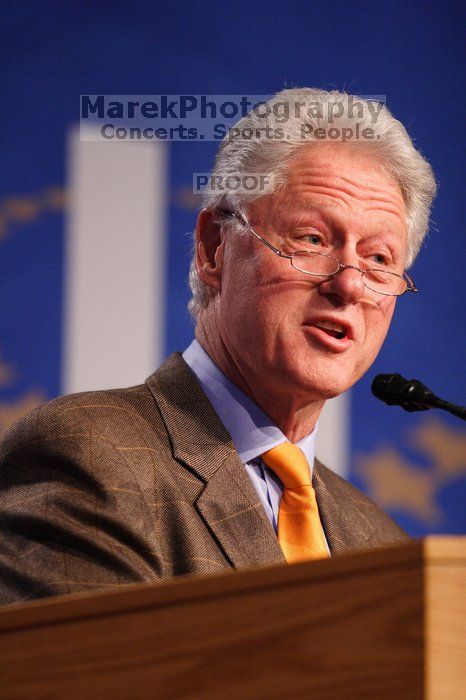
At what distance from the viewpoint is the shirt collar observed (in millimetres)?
1909

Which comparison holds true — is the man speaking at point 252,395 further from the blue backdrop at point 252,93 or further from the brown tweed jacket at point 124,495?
the blue backdrop at point 252,93

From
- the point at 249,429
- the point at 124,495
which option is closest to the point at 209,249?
the point at 249,429

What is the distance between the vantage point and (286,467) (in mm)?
1925

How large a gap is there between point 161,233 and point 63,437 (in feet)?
3.70

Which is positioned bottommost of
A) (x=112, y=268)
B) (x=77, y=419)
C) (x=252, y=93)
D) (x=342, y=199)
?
(x=77, y=419)

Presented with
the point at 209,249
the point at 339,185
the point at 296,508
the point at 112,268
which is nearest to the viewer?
the point at 296,508

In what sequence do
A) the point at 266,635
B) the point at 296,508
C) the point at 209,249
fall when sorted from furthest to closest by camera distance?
1. the point at 209,249
2. the point at 296,508
3. the point at 266,635

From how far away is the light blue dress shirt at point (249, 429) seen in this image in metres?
1.89

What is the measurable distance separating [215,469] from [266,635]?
0.81 m

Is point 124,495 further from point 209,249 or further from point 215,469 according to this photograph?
point 209,249

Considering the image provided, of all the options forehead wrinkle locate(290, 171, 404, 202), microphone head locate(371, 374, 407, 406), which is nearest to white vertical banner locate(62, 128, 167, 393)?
forehead wrinkle locate(290, 171, 404, 202)

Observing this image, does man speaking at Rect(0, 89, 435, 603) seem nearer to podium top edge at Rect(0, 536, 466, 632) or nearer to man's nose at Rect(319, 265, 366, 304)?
man's nose at Rect(319, 265, 366, 304)

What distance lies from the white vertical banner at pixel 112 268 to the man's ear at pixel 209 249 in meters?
0.51

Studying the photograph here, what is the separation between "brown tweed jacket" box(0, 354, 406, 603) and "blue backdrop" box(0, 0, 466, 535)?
0.72 meters
